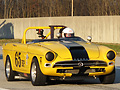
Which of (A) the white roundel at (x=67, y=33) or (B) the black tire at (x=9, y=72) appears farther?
(A) the white roundel at (x=67, y=33)

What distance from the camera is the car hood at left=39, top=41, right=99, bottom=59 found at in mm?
9469

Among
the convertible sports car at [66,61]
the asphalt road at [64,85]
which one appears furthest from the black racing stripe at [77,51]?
the asphalt road at [64,85]

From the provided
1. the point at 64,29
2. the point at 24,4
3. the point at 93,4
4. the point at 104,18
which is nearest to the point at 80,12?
the point at 93,4

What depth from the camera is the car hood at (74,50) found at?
9469 millimetres

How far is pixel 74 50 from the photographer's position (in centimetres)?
966

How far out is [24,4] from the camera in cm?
7094

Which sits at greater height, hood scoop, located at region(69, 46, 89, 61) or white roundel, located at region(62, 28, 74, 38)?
white roundel, located at region(62, 28, 74, 38)

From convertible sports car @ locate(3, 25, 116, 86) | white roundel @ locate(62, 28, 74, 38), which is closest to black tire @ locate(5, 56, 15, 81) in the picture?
convertible sports car @ locate(3, 25, 116, 86)

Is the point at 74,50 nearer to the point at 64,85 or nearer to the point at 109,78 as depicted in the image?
the point at 64,85

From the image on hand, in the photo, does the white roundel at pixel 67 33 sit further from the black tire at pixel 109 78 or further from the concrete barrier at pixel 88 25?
the concrete barrier at pixel 88 25

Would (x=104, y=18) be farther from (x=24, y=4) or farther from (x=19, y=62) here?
(x=24, y=4)

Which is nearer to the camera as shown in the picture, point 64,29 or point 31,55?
point 31,55

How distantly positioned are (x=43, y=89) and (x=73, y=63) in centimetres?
87

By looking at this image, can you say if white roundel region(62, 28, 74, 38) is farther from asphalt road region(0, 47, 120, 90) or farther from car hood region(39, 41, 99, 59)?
asphalt road region(0, 47, 120, 90)
